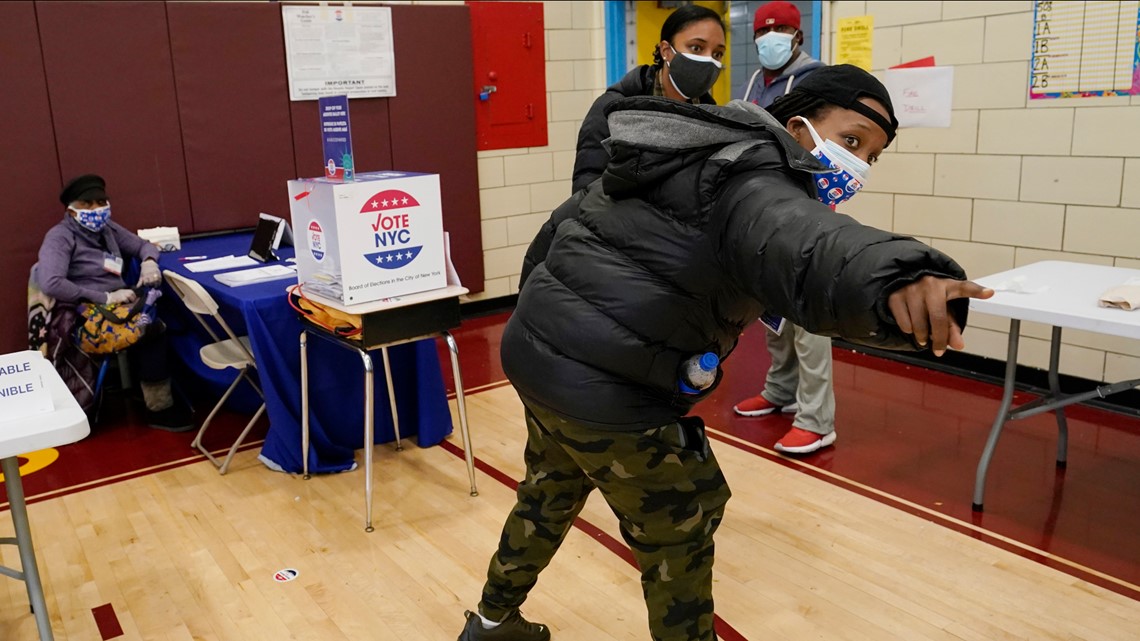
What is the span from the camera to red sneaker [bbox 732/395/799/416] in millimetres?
3887

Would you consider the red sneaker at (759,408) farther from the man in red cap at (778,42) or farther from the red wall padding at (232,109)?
the red wall padding at (232,109)

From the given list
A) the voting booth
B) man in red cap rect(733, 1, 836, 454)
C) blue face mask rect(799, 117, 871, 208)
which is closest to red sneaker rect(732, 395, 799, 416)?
man in red cap rect(733, 1, 836, 454)

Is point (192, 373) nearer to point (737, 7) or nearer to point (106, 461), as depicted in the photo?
point (106, 461)

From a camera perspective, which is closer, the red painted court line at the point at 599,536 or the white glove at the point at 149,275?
the red painted court line at the point at 599,536

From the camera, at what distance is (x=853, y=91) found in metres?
1.69

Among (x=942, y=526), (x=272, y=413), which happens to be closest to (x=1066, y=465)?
(x=942, y=526)

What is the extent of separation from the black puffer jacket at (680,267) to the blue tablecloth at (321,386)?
69.3 inches

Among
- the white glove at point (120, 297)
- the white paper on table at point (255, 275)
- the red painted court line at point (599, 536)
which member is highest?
the white paper on table at point (255, 275)

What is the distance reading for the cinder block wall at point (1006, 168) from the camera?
3789mm

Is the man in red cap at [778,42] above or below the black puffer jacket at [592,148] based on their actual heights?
above

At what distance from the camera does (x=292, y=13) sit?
4.78 m

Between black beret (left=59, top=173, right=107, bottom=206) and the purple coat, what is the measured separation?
10 cm

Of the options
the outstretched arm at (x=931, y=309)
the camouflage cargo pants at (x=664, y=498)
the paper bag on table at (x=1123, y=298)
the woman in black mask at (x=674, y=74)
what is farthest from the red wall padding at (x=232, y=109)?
the outstretched arm at (x=931, y=309)

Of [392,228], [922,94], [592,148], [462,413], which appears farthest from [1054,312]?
[922,94]
